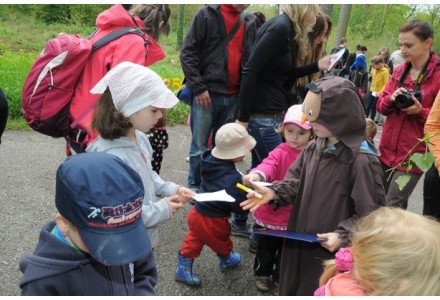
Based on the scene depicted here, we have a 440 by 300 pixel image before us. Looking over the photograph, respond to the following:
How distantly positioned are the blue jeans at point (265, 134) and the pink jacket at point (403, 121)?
791mm

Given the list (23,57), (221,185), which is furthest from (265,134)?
(23,57)

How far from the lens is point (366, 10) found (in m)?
27.0

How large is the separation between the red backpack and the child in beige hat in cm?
80

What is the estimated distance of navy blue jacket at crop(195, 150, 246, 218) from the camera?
8.08ft

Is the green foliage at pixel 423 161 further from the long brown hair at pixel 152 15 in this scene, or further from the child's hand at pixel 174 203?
the long brown hair at pixel 152 15

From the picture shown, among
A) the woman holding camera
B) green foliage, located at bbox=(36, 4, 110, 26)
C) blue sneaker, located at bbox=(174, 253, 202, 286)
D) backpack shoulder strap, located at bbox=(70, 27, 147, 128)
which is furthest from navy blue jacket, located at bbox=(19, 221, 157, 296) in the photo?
green foliage, located at bbox=(36, 4, 110, 26)

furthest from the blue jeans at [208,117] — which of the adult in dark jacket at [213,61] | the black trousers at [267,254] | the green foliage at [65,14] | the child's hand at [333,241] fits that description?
the green foliage at [65,14]

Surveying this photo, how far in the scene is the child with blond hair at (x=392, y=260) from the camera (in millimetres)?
1217

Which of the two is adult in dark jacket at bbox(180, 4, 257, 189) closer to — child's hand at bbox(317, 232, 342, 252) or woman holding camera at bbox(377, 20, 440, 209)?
woman holding camera at bbox(377, 20, 440, 209)

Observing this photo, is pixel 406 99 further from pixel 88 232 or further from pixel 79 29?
pixel 79 29

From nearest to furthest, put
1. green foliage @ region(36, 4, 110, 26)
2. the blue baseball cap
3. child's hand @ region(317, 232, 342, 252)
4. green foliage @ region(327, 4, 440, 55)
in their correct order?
the blue baseball cap → child's hand @ region(317, 232, 342, 252) → green foliage @ region(36, 4, 110, 26) → green foliage @ region(327, 4, 440, 55)

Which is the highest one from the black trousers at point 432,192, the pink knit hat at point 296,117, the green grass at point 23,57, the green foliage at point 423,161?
the pink knit hat at point 296,117

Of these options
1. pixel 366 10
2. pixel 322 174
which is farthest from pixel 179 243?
pixel 366 10

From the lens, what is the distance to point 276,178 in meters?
2.58
